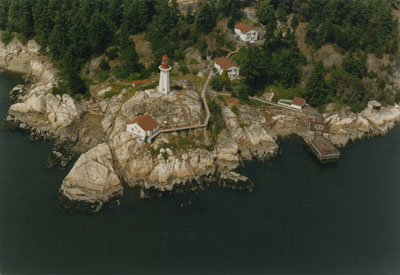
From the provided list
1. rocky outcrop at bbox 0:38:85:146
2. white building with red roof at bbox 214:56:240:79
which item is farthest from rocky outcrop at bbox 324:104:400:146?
rocky outcrop at bbox 0:38:85:146

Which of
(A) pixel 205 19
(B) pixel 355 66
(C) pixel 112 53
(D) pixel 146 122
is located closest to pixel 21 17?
(C) pixel 112 53

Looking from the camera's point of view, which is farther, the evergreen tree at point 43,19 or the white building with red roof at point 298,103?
the evergreen tree at point 43,19

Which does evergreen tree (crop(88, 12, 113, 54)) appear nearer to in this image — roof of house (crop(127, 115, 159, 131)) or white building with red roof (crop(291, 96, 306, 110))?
roof of house (crop(127, 115, 159, 131))

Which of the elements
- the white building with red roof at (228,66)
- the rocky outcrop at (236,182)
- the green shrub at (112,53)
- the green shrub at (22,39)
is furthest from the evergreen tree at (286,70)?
the green shrub at (22,39)

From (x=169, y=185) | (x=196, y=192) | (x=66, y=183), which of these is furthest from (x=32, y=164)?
(x=196, y=192)

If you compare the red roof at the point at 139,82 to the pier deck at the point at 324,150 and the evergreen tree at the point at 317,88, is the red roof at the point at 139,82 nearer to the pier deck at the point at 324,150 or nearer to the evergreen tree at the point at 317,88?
the evergreen tree at the point at 317,88

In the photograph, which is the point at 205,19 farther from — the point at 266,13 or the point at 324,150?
the point at 324,150
